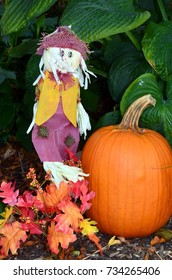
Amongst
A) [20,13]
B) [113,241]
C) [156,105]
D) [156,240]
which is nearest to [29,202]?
[113,241]

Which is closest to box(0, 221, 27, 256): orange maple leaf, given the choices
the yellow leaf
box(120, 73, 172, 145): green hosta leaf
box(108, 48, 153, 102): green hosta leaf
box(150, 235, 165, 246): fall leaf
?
the yellow leaf

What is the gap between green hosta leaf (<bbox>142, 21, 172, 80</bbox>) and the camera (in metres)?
2.22

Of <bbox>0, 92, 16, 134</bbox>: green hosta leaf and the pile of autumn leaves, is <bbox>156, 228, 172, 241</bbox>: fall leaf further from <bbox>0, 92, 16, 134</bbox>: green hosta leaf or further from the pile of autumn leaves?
<bbox>0, 92, 16, 134</bbox>: green hosta leaf

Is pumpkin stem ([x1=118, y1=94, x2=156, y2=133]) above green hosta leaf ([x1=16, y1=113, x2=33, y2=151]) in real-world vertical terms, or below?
above

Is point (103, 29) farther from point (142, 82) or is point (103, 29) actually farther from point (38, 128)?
point (38, 128)

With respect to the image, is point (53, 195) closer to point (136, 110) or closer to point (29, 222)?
point (29, 222)

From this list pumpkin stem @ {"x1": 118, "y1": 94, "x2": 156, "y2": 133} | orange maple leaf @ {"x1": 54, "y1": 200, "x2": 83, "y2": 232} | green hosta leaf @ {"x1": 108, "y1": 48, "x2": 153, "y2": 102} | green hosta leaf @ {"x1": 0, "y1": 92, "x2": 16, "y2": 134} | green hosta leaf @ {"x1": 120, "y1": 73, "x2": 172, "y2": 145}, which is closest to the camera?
orange maple leaf @ {"x1": 54, "y1": 200, "x2": 83, "y2": 232}

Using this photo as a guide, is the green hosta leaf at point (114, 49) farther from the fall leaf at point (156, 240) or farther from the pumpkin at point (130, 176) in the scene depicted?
the fall leaf at point (156, 240)

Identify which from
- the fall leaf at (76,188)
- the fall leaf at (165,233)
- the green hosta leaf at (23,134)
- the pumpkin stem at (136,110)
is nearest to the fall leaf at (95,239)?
the fall leaf at (76,188)

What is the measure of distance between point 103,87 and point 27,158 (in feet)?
1.60

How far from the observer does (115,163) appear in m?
1.96

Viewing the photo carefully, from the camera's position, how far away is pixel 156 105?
7.00 feet

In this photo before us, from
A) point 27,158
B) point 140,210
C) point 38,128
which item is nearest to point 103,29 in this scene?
point 38,128

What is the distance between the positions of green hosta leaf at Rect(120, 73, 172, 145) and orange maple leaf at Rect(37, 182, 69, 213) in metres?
0.42
